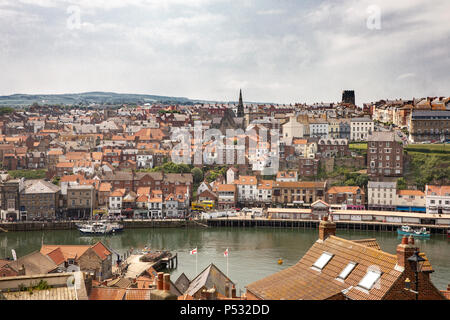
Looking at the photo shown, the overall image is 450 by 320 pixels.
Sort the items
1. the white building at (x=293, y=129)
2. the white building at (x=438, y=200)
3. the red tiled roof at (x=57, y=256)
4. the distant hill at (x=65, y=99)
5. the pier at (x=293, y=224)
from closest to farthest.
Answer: the red tiled roof at (x=57, y=256) → the pier at (x=293, y=224) → the white building at (x=438, y=200) → the white building at (x=293, y=129) → the distant hill at (x=65, y=99)

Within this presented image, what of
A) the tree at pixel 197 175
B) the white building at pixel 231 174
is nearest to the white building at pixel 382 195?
the white building at pixel 231 174

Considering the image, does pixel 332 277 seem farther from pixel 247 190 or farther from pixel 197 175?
pixel 197 175

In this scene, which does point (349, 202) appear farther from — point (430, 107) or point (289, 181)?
point (430, 107)

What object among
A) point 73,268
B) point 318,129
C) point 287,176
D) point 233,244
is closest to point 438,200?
point 287,176

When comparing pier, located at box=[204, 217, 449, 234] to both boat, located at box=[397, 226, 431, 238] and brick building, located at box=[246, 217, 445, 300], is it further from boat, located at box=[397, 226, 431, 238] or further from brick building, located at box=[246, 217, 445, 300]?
brick building, located at box=[246, 217, 445, 300]

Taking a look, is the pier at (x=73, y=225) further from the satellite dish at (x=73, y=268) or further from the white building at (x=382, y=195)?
the satellite dish at (x=73, y=268)
